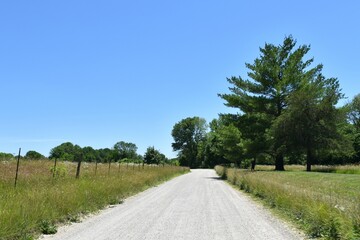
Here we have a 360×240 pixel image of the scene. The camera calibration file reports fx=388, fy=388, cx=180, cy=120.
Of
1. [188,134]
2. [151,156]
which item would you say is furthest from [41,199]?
[188,134]

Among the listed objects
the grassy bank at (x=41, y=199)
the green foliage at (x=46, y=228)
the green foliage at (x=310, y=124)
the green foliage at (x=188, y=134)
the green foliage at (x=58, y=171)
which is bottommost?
the green foliage at (x=46, y=228)

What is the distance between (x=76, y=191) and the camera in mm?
14984

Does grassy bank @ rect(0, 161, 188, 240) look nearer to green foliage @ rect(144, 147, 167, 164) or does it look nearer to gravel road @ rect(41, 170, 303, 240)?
gravel road @ rect(41, 170, 303, 240)

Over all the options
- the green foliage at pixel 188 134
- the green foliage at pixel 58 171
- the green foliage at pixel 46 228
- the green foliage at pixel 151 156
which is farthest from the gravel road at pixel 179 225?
the green foliage at pixel 188 134

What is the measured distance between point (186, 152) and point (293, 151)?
113 m

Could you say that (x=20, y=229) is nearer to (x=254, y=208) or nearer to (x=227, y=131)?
(x=254, y=208)

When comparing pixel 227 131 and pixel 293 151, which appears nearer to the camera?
pixel 293 151

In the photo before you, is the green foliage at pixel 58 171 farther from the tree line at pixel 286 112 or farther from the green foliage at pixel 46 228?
the tree line at pixel 286 112

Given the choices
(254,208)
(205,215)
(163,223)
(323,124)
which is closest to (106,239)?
(163,223)

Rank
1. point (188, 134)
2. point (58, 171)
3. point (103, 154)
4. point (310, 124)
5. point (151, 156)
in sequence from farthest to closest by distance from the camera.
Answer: point (103, 154), point (188, 134), point (151, 156), point (310, 124), point (58, 171)

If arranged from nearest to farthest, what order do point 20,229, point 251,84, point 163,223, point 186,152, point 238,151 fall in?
point 20,229 → point 163,223 → point 251,84 → point 238,151 → point 186,152

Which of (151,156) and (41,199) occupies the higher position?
(151,156)

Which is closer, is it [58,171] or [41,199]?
→ [41,199]

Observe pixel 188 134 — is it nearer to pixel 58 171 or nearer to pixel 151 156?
pixel 151 156
